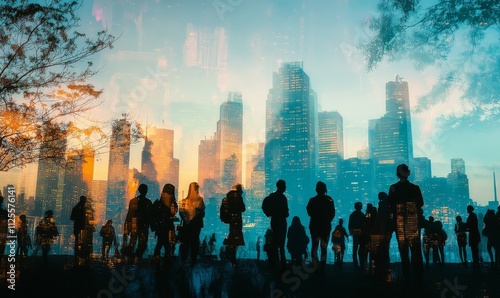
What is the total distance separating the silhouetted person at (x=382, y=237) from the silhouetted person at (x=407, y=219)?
28 centimetres

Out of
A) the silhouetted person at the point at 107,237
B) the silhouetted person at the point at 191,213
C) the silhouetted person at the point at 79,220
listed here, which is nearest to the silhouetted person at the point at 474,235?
the silhouetted person at the point at 191,213

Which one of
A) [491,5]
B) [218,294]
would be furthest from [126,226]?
[491,5]

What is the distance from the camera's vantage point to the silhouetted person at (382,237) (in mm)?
6992

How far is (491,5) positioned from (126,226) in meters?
12.5

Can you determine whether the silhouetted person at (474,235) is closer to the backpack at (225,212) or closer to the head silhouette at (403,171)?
the head silhouette at (403,171)

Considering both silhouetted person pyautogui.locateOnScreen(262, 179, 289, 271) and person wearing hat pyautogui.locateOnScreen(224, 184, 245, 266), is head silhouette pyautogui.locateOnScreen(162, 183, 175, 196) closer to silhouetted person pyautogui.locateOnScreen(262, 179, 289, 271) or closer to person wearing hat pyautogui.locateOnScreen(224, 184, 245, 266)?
person wearing hat pyautogui.locateOnScreen(224, 184, 245, 266)

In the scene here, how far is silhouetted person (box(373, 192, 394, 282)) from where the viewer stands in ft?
22.9

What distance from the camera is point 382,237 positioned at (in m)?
7.73

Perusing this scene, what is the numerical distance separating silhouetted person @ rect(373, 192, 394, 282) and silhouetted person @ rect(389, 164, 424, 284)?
283mm

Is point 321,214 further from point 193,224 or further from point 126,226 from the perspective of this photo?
point 126,226

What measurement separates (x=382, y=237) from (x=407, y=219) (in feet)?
2.59

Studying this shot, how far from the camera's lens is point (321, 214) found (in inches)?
346

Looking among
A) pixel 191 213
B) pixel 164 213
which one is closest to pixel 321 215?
pixel 191 213

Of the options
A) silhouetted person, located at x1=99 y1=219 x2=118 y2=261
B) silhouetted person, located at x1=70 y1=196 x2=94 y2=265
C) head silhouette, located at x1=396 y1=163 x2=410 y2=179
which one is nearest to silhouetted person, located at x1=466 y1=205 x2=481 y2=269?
head silhouette, located at x1=396 y1=163 x2=410 y2=179
